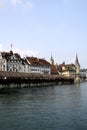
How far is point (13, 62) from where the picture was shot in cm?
14988

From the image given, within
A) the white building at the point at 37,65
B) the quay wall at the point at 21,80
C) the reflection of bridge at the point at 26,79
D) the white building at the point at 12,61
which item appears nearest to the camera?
the quay wall at the point at 21,80

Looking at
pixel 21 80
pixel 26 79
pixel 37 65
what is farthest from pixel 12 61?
pixel 21 80

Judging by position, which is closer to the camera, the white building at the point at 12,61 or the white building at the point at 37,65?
the white building at the point at 12,61

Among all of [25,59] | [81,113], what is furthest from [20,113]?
[25,59]

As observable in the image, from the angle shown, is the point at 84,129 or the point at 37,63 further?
the point at 37,63

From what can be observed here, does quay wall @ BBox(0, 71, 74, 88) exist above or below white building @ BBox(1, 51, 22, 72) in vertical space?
below

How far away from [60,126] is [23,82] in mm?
85875

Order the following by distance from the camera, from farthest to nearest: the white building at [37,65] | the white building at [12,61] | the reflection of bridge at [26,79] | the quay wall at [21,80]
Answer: the white building at [37,65] → the white building at [12,61] → the reflection of bridge at [26,79] → the quay wall at [21,80]

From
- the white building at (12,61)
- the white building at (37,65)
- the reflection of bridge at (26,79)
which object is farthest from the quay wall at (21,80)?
the white building at (37,65)

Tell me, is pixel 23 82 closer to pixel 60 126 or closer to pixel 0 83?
pixel 0 83

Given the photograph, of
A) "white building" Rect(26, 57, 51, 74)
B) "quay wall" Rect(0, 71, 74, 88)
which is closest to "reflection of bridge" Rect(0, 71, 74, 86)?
"quay wall" Rect(0, 71, 74, 88)

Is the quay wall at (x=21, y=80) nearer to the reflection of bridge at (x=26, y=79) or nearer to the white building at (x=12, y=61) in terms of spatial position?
the reflection of bridge at (x=26, y=79)

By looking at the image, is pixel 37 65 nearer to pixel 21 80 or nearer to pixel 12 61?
pixel 12 61

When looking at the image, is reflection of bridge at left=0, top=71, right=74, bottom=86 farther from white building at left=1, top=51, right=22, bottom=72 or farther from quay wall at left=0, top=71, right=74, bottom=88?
white building at left=1, top=51, right=22, bottom=72
